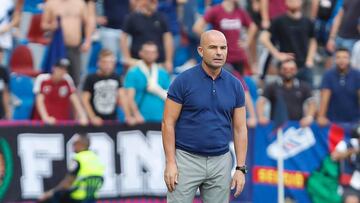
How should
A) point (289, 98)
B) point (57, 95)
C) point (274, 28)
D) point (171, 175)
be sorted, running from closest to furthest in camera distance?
point (171, 175)
point (57, 95)
point (289, 98)
point (274, 28)

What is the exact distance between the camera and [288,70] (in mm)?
13828

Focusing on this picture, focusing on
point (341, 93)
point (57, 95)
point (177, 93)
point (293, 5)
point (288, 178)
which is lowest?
point (288, 178)

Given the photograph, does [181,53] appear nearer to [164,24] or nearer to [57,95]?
[164,24]

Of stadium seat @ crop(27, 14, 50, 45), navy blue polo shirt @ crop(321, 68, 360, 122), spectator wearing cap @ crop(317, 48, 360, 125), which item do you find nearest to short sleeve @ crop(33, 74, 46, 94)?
stadium seat @ crop(27, 14, 50, 45)

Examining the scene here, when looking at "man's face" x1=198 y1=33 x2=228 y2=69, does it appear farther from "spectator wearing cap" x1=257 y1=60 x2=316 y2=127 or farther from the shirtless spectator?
the shirtless spectator

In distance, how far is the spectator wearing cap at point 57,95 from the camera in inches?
518

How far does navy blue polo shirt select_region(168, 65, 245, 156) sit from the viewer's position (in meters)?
8.41

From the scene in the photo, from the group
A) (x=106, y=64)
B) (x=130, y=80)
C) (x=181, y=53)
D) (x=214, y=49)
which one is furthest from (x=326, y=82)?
(x=214, y=49)

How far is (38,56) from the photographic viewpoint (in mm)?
15031

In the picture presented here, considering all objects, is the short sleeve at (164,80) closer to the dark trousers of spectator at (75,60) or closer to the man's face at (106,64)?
the man's face at (106,64)

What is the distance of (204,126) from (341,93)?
5.81 m

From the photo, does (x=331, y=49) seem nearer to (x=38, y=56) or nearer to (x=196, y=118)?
(x=38, y=56)

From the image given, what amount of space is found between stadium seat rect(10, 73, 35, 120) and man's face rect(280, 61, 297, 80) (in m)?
3.47

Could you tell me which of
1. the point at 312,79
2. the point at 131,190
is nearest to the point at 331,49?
the point at 312,79
